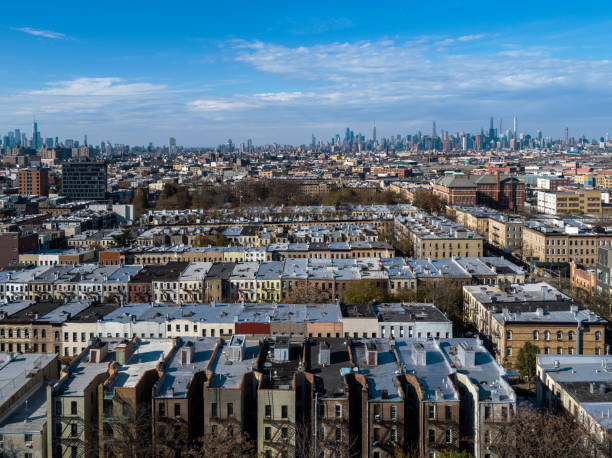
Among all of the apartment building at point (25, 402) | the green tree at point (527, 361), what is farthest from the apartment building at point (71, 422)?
the green tree at point (527, 361)

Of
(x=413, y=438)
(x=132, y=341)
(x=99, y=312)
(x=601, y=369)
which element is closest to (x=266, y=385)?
(x=413, y=438)

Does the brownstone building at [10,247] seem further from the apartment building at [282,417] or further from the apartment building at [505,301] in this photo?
the apartment building at [282,417]

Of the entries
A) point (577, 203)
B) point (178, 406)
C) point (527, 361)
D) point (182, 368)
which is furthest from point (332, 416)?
point (577, 203)

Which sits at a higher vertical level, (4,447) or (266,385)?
(266,385)

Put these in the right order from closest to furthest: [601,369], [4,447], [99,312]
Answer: [4,447], [601,369], [99,312]

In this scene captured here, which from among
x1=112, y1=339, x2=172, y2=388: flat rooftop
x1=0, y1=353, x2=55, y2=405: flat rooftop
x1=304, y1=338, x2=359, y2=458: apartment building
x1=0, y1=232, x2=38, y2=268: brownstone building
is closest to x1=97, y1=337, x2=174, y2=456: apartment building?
x1=112, y1=339, x2=172, y2=388: flat rooftop

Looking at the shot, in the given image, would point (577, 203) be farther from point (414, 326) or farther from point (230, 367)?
point (230, 367)

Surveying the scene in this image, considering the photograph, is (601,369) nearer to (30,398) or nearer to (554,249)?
(30,398)

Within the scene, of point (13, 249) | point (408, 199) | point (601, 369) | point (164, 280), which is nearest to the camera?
point (601, 369)

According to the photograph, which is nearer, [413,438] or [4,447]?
[4,447]
